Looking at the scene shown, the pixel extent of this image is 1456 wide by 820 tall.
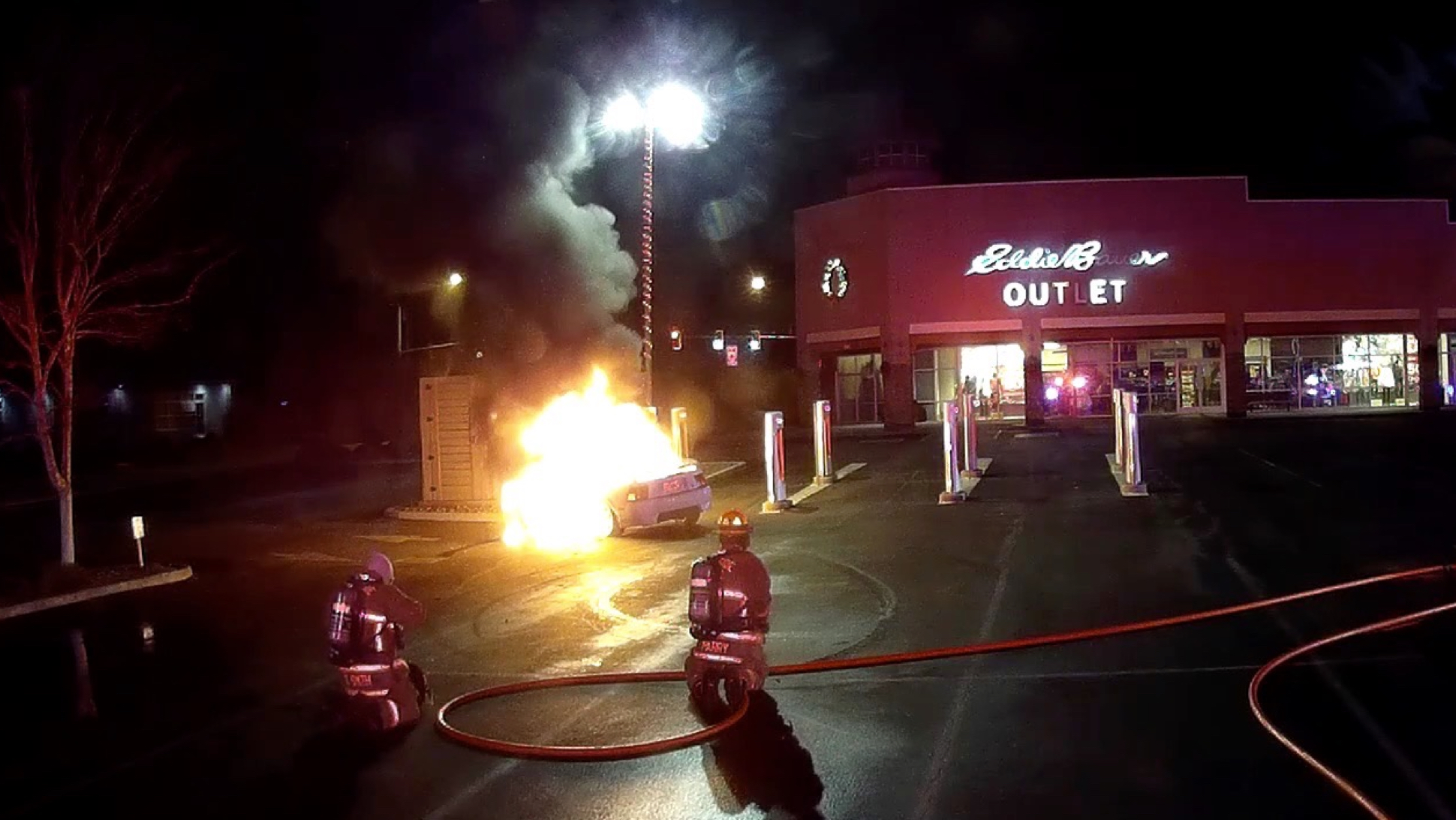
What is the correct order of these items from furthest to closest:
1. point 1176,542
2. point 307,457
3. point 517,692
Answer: point 307,457 < point 1176,542 < point 517,692

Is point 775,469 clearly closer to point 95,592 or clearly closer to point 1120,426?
point 1120,426

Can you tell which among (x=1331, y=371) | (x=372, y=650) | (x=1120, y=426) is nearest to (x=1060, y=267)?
(x=1331, y=371)

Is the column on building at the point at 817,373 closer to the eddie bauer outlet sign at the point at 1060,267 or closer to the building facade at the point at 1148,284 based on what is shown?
the building facade at the point at 1148,284

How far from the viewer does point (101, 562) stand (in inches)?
632

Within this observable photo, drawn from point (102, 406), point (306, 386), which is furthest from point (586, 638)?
point (102, 406)

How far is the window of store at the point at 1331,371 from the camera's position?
41062 mm

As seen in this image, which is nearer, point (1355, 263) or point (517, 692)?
point (517, 692)

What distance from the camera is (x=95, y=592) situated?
13250mm

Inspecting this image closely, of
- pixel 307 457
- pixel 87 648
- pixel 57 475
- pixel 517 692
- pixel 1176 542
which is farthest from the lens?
pixel 307 457

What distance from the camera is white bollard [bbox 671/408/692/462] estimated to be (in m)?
19.4

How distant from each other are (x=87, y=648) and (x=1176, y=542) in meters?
9.70

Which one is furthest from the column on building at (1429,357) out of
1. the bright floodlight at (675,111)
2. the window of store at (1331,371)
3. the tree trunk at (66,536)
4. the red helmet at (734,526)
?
the red helmet at (734,526)

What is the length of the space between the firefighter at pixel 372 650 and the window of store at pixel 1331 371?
3838 cm

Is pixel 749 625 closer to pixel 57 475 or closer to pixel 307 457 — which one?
pixel 57 475
